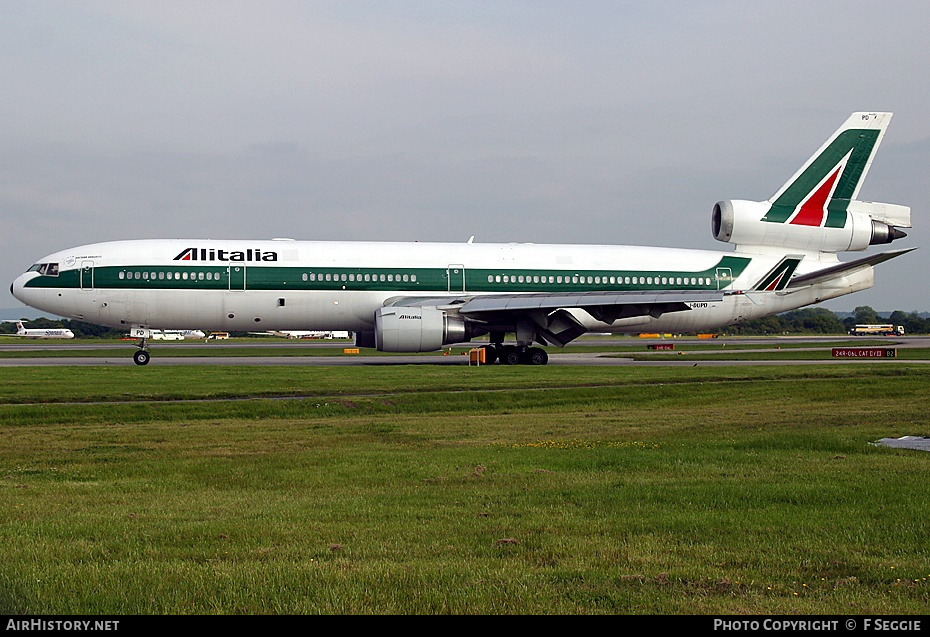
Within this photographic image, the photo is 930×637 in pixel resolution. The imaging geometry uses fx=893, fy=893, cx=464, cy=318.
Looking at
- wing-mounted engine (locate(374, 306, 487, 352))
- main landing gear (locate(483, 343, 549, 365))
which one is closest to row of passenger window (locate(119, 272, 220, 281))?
wing-mounted engine (locate(374, 306, 487, 352))

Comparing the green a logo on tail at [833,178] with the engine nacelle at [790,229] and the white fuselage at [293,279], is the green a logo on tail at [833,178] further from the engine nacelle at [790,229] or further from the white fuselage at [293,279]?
the white fuselage at [293,279]

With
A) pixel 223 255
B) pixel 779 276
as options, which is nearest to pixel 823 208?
pixel 779 276

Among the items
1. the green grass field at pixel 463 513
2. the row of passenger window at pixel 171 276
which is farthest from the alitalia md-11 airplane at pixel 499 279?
the green grass field at pixel 463 513

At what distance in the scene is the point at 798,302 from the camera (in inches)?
1545

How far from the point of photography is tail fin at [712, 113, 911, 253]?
Answer: 38500mm

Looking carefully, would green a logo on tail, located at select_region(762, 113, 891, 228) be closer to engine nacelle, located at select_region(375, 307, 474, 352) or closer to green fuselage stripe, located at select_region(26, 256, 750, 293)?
green fuselage stripe, located at select_region(26, 256, 750, 293)

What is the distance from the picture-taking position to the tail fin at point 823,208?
38.5m

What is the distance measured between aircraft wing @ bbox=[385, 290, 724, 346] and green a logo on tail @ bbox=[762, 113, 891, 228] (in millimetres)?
6356

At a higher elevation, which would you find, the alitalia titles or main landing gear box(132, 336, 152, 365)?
the alitalia titles

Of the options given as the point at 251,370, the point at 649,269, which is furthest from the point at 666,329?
the point at 251,370

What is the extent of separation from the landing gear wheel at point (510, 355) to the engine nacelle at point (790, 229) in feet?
35.6
